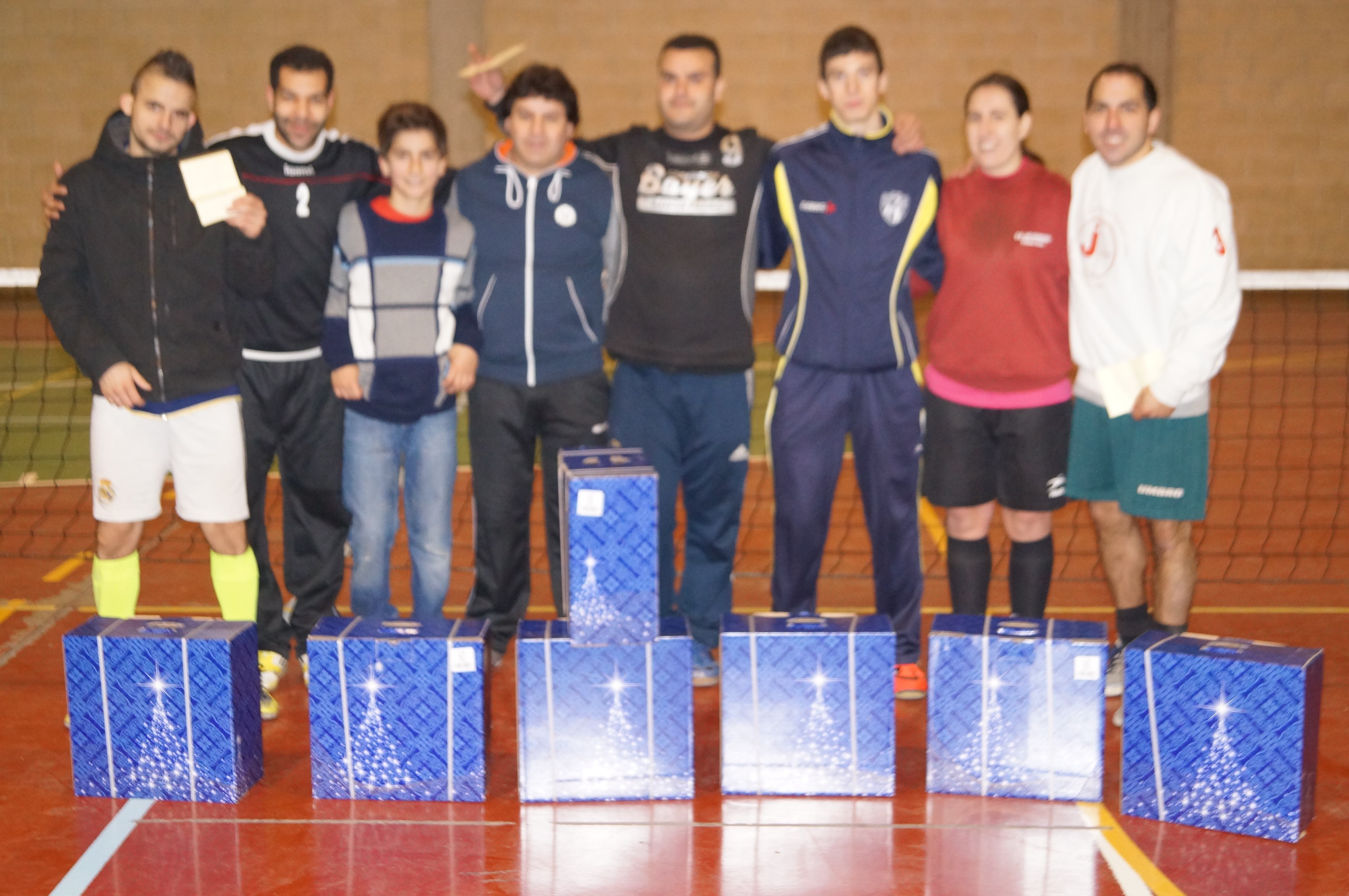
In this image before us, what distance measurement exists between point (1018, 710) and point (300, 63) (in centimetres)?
313

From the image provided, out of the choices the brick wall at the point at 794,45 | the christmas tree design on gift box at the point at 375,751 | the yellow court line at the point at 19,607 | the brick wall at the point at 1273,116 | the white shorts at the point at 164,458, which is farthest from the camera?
the brick wall at the point at 1273,116

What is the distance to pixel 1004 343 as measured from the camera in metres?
4.38

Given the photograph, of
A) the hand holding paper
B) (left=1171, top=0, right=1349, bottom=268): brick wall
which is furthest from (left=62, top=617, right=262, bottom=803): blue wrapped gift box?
(left=1171, top=0, right=1349, bottom=268): brick wall

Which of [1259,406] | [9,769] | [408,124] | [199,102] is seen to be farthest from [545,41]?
[9,769]

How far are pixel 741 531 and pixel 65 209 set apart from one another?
3.76 meters

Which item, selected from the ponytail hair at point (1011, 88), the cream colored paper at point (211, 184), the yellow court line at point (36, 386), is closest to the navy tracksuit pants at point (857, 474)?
the ponytail hair at point (1011, 88)

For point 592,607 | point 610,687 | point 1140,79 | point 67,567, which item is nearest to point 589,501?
point 592,607

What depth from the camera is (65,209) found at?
414cm

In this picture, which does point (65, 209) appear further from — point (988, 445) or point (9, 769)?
point (988, 445)

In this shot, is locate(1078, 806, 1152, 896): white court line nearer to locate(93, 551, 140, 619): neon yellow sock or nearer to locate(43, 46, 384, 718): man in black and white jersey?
locate(43, 46, 384, 718): man in black and white jersey

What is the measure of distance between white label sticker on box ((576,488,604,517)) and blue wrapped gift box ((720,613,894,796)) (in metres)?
0.55

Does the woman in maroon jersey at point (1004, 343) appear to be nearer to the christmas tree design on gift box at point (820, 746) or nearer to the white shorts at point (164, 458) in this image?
the christmas tree design on gift box at point (820, 746)

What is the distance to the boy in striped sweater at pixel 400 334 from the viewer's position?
4406 millimetres

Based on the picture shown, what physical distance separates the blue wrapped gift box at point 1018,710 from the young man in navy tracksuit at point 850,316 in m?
0.73
